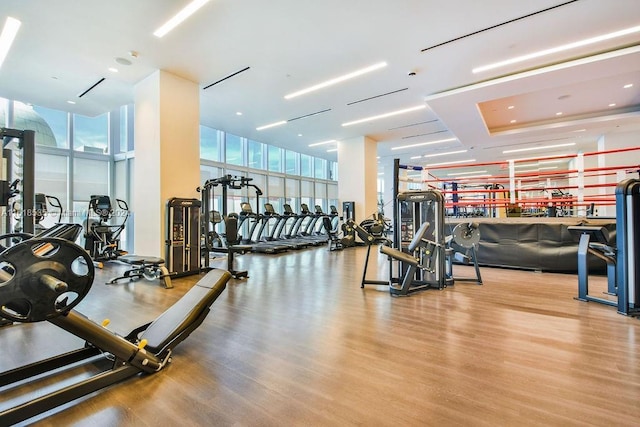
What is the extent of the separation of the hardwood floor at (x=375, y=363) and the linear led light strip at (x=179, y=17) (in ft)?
12.1

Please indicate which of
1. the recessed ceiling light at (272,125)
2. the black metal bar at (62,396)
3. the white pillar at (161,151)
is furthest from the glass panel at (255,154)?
the black metal bar at (62,396)

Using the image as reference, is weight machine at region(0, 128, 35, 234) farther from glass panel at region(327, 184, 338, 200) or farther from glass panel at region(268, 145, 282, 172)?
glass panel at region(327, 184, 338, 200)

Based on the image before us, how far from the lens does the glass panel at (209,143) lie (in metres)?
9.48

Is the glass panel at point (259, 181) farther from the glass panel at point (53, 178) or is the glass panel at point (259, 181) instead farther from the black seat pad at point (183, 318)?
the black seat pad at point (183, 318)

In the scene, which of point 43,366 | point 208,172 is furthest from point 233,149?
point 43,366

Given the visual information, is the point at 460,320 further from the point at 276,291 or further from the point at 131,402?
the point at 131,402

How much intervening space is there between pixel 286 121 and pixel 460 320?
7374 millimetres

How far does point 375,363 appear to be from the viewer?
6.70ft

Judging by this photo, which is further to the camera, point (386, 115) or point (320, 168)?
point (320, 168)

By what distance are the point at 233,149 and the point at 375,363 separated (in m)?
9.62

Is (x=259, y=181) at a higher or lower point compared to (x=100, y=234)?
higher

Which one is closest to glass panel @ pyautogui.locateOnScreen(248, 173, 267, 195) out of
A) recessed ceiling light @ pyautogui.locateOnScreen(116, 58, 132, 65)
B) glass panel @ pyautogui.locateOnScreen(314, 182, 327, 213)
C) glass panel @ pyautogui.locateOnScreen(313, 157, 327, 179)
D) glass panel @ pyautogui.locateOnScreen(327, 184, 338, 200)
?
glass panel @ pyautogui.locateOnScreen(314, 182, 327, 213)

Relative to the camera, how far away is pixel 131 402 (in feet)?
5.41

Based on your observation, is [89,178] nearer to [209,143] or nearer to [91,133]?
[91,133]
